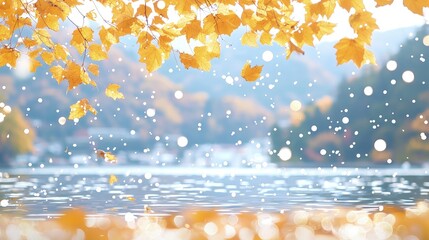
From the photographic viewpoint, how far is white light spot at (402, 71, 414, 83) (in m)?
38.3

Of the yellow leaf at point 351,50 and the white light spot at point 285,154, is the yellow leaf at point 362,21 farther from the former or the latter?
the white light spot at point 285,154

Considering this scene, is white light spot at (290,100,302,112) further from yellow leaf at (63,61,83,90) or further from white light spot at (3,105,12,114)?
yellow leaf at (63,61,83,90)

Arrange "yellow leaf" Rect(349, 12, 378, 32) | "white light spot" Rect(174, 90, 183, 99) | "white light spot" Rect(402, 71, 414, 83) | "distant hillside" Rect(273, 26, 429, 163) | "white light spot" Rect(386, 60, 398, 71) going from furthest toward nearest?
1. "white light spot" Rect(174, 90, 183, 99)
2. "white light spot" Rect(386, 60, 398, 71)
3. "white light spot" Rect(402, 71, 414, 83)
4. "distant hillside" Rect(273, 26, 429, 163)
5. "yellow leaf" Rect(349, 12, 378, 32)

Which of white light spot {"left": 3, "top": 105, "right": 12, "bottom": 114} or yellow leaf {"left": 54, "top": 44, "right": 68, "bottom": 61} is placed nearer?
yellow leaf {"left": 54, "top": 44, "right": 68, "bottom": 61}

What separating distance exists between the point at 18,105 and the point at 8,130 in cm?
478

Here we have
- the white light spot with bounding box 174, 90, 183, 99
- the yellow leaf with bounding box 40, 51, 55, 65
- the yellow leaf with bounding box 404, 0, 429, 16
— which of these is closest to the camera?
the yellow leaf with bounding box 404, 0, 429, 16

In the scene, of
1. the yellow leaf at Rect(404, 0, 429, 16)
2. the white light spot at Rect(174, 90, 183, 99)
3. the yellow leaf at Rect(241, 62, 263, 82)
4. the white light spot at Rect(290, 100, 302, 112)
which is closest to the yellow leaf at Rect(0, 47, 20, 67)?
the yellow leaf at Rect(241, 62, 263, 82)

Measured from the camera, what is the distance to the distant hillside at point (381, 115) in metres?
37.6

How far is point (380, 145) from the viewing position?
39.7 metres

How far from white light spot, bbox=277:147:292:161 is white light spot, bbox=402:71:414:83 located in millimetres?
9886

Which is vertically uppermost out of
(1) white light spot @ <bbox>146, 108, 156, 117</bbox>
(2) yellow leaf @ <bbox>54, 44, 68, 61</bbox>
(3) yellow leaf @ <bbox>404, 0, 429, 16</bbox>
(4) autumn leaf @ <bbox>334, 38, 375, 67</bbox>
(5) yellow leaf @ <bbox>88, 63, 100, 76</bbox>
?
(1) white light spot @ <bbox>146, 108, 156, 117</bbox>

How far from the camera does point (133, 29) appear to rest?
3.71 m

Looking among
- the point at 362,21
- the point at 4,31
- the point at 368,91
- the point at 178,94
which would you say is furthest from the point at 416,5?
the point at 178,94

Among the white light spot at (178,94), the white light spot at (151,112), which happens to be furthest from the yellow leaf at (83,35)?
the white light spot at (151,112)
